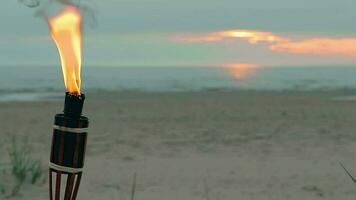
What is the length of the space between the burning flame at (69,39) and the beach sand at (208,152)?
4043 mm

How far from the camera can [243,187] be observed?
797 centimetres

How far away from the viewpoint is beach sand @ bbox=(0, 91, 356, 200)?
7.76m

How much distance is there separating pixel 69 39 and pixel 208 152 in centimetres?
958

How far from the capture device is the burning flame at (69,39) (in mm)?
1581

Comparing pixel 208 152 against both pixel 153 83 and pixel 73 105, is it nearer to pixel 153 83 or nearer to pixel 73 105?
pixel 73 105

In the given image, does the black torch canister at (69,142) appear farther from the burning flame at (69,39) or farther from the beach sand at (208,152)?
the beach sand at (208,152)

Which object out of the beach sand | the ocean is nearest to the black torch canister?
the beach sand

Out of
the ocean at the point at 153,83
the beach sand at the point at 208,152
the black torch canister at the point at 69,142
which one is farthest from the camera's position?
the ocean at the point at 153,83

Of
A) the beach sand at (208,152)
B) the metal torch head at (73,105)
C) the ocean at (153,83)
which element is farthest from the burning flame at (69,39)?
the ocean at (153,83)

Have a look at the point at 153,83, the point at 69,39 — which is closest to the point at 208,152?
the point at 69,39

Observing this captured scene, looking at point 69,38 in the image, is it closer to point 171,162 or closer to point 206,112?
point 171,162

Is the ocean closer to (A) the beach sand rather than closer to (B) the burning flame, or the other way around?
(A) the beach sand

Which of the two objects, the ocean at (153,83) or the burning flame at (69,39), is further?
the ocean at (153,83)

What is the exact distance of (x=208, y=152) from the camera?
36.4ft
